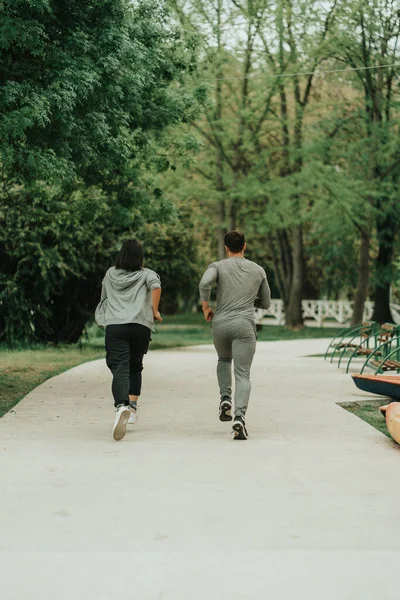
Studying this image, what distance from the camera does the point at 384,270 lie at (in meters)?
38.7

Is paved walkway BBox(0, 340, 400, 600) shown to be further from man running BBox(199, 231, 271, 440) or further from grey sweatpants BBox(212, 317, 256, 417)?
man running BBox(199, 231, 271, 440)

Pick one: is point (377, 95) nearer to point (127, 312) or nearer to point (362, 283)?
point (362, 283)

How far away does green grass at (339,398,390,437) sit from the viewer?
1093 cm

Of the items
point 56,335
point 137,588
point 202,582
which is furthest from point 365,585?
point 56,335

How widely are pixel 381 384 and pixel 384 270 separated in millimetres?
27094

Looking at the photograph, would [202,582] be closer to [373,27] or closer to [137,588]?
[137,588]

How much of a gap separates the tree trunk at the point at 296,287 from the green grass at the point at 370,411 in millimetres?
27519

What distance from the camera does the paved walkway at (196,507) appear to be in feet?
16.0

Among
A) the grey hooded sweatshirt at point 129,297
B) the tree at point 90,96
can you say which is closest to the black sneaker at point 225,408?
the grey hooded sweatshirt at point 129,297

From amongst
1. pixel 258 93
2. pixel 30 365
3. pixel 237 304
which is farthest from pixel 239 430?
pixel 258 93

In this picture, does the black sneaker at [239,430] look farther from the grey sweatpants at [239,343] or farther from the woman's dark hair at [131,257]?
the woman's dark hair at [131,257]

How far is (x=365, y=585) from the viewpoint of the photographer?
190 inches

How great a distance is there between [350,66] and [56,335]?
54.2 ft

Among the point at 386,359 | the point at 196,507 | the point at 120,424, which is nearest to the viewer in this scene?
the point at 196,507
